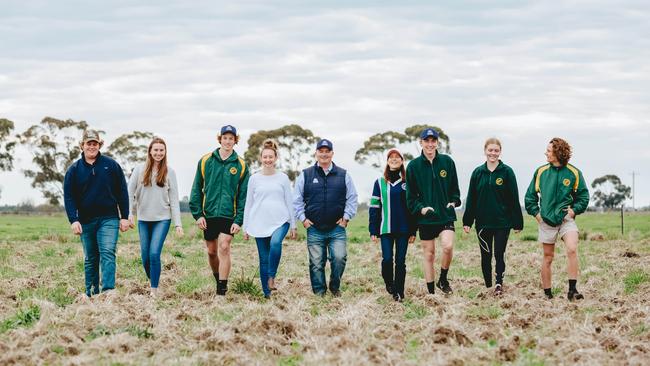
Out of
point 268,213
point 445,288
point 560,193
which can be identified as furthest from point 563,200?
point 268,213

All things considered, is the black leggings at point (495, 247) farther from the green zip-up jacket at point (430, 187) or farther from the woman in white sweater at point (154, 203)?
the woman in white sweater at point (154, 203)

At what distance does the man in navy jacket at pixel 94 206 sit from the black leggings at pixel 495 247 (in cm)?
484

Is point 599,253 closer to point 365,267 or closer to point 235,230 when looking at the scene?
point 365,267

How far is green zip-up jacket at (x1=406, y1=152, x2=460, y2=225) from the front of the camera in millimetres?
10500

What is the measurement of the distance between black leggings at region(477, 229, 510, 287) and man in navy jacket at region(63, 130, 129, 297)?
4.84 meters

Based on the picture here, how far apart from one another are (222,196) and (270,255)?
1.00 m

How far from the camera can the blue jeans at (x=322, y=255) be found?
1091 cm

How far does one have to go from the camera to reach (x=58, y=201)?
244 feet

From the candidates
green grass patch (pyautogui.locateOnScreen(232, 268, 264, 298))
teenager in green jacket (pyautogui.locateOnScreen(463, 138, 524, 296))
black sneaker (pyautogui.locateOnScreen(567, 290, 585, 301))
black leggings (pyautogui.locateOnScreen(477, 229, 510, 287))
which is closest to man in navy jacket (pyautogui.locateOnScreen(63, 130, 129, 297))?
green grass patch (pyautogui.locateOnScreen(232, 268, 264, 298))

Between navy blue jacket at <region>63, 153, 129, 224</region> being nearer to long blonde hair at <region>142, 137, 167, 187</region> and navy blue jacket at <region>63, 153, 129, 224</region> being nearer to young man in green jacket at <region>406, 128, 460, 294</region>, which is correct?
long blonde hair at <region>142, 137, 167, 187</region>

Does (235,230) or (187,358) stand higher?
(235,230)

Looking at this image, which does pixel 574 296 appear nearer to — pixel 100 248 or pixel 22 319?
pixel 100 248

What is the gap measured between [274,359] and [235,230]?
13.6 ft

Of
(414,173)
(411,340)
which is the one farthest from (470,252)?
(411,340)
